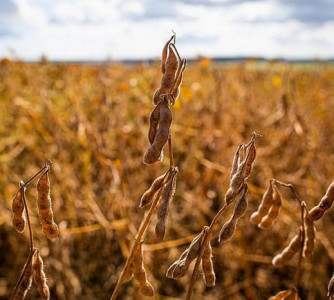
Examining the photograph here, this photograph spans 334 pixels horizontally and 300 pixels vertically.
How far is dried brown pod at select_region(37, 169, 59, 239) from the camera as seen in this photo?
63cm

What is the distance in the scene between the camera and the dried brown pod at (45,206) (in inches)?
24.9

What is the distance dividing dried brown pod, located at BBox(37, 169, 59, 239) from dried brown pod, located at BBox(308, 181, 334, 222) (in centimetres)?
38

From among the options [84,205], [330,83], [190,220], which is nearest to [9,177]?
[84,205]

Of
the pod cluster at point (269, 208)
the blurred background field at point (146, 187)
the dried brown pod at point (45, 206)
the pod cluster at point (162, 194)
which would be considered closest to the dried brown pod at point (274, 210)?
the pod cluster at point (269, 208)

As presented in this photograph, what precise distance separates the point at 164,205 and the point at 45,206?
6.6 inches

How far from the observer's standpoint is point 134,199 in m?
2.54

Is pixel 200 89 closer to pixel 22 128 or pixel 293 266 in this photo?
pixel 22 128

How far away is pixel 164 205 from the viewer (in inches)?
25.9

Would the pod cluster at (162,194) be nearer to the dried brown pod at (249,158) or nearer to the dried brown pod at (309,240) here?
the dried brown pod at (249,158)

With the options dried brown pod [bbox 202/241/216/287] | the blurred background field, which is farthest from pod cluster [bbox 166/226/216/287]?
the blurred background field

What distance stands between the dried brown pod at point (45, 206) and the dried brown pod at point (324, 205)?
378 mm

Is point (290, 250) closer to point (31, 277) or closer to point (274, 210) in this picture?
point (274, 210)

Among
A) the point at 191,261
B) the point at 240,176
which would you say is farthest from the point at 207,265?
the point at 240,176

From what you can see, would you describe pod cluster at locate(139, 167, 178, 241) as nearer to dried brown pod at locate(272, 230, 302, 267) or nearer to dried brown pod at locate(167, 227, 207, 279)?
dried brown pod at locate(167, 227, 207, 279)
